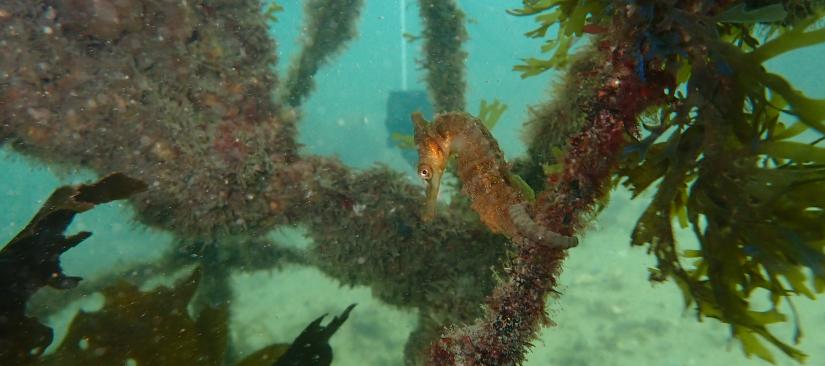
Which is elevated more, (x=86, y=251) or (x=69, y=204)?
(x=69, y=204)

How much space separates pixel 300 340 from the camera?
14.5 feet

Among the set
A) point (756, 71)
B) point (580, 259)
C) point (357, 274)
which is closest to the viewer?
point (756, 71)

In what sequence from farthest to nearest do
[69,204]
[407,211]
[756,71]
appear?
[407,211], [69,204], [756,71]

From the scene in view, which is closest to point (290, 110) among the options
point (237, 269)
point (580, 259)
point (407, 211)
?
point (407, 211)

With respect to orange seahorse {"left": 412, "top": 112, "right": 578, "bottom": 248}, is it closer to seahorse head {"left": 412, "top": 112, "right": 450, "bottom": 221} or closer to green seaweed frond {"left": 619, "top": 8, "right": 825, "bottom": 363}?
seahorse head {"left": 412, "top": 112, "right": 450, "bottom": 221}

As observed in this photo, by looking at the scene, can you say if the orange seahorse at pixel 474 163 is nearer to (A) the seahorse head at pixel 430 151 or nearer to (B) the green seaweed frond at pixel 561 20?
(A) the seahorse head at pixel 430 151

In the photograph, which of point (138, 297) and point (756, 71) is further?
point (138, 297)

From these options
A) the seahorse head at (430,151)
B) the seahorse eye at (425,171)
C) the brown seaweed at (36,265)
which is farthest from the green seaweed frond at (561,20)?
the brown seaweed at (36,265)

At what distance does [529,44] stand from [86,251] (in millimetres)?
33760

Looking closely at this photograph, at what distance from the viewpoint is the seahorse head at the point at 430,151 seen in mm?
2158

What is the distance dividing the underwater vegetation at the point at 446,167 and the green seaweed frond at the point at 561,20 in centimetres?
2

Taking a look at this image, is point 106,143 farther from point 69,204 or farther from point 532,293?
point 532,293

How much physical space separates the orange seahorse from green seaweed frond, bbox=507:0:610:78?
78 centimetres

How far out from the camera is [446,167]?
2.85 meters
